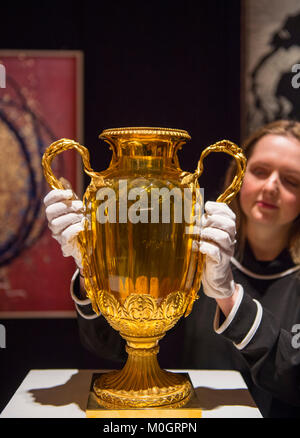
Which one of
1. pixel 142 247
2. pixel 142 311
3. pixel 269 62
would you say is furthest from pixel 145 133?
pixel 269 62

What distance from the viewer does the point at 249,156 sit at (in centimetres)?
123

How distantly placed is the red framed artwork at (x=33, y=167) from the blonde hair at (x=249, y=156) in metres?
0.41

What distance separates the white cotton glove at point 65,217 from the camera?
958 millimetres

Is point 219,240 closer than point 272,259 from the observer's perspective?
Yes

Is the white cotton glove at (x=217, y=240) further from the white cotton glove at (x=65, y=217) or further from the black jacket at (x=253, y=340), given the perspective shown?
the white cotton glove at (x=65, y=217)

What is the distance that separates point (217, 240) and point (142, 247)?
0.16m

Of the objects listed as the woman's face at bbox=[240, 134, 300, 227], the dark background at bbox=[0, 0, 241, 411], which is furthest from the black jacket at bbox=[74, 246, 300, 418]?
the dark background at bbox=[0, 0, 241, 411]

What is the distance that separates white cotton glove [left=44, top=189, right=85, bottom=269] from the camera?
958mm

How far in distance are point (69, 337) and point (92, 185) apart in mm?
A: 531

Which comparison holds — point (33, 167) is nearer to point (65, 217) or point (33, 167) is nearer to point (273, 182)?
point (65, 217)

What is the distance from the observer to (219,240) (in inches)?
37.2

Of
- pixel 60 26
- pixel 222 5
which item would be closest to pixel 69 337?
pixel 60 26

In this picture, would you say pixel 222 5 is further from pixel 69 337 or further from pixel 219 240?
pixel 69 337
